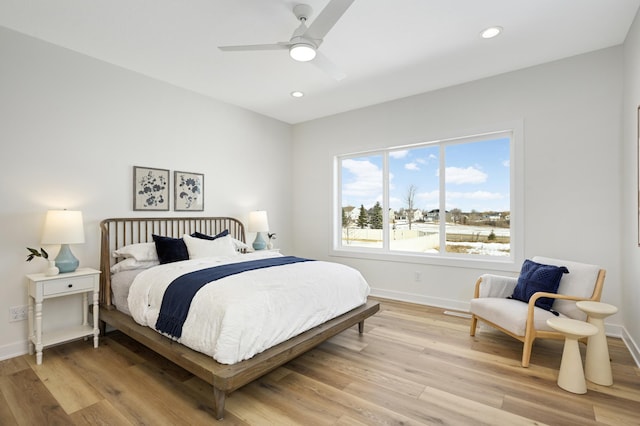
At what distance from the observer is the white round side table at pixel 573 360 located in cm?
223

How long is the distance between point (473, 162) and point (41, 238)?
4784 mm

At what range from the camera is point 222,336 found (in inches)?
79.4

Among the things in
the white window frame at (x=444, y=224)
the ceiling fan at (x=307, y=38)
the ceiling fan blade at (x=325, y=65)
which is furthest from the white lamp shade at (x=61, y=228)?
the white window frame at (x=444, y=224)

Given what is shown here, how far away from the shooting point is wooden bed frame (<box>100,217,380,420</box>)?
1983 millimetres

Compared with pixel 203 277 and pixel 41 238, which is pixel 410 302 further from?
pixel 41 238

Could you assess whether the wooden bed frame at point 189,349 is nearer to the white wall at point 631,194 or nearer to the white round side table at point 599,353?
the white round side table at point 599,353

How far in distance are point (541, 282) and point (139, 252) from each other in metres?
3.86

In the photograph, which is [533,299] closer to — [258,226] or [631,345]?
[631,345]

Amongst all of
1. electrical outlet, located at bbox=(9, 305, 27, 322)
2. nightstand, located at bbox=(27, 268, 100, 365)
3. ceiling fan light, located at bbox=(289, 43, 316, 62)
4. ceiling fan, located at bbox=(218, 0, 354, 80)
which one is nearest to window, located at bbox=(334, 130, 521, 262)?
ceiling fan, located at bbox=(218, 0, 354, 80)

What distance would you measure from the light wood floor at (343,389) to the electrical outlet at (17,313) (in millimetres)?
342

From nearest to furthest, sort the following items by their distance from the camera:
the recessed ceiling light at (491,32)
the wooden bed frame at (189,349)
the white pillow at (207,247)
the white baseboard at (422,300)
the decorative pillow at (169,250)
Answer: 1. the wooden bed frame at (189,349)
2. the recessed ceiling light at (491,32)
3. the decorative pillow at (169,250)
4. the white pillow at (207,247)
5. the white baseboard at (422,300)

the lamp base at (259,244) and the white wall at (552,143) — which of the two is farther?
the lamp base at (259,244)

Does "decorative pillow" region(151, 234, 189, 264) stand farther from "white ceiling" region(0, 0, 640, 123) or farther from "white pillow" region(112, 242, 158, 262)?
"white ceiling" region(0, 0, 640, 123)

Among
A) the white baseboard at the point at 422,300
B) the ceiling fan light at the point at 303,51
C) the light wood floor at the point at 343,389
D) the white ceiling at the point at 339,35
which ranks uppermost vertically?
the white ceiling at the point at 339,35
